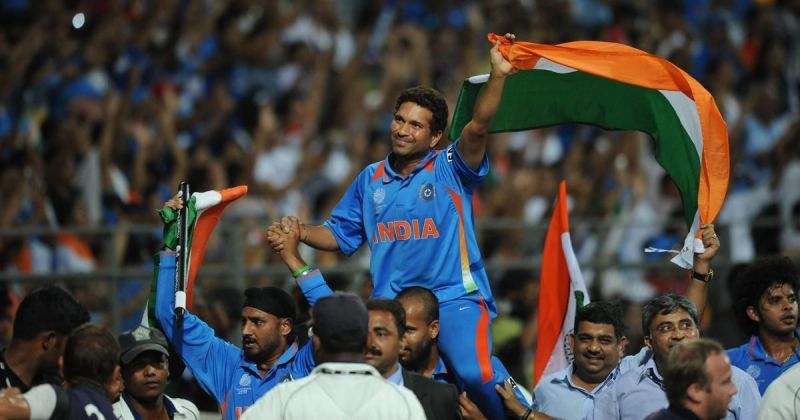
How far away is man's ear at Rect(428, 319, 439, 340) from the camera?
825 cm

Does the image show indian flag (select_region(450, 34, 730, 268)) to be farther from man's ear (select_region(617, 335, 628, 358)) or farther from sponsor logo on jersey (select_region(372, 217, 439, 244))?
sponsor logo on jersey (select_region(372, 217, 439, 244))

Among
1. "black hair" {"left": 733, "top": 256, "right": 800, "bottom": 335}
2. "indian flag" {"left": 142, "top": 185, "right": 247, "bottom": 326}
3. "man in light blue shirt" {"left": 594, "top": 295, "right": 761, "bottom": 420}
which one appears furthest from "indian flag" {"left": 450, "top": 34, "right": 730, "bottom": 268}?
"indian flag" {"left": 142, "top": 185, "right": 247, "bottom": 326}

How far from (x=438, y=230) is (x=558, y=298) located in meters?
1.96

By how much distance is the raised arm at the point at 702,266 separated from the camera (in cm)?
881

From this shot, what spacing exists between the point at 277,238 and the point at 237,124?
7390mm

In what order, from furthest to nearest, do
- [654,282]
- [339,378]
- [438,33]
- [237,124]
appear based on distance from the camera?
1. [438,33]
2. [237,124]
3. [654,282]
4. [339,378]

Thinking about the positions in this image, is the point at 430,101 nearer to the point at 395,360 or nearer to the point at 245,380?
the point at 395,360

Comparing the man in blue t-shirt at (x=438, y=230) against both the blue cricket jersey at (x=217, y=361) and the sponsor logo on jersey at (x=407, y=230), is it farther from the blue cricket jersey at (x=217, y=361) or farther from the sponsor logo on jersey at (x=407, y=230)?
the blue cricket jersey at (x=217, y=361)

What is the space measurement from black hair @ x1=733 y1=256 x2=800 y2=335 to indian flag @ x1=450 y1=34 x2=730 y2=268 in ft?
2.41

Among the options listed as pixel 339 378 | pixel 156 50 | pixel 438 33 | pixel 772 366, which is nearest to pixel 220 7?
pixel 156 50

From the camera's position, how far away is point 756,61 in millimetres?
19109

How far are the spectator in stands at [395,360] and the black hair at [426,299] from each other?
0.38 meters

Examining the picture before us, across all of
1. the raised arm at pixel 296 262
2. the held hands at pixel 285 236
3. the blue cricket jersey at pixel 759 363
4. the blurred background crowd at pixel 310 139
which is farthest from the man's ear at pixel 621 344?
the blurred background crowd at pixel 310 139

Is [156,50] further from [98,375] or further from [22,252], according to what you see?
[98,375]
